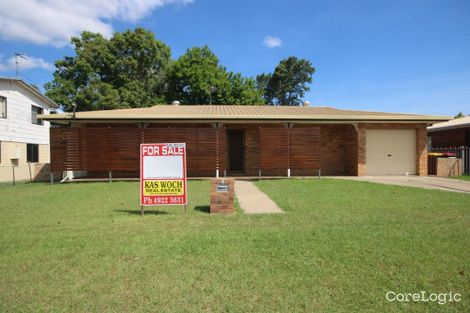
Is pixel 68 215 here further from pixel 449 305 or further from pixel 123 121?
pixel 123 121

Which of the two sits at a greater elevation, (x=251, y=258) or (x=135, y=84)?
(x=135, y=84)

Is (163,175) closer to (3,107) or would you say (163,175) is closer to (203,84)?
(3,107)

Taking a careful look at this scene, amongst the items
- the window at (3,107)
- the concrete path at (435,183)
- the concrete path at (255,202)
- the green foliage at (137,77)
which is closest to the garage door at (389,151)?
the concrete path at (435,183)

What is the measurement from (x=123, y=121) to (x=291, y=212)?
961 centimetres

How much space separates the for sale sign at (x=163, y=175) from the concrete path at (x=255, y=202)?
5.38 ft

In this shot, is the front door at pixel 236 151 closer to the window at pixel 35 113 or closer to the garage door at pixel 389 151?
the garage door at pixel 389 151

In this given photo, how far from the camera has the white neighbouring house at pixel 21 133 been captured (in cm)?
1413

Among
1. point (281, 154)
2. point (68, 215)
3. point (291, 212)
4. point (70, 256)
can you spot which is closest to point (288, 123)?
point (281, 154)

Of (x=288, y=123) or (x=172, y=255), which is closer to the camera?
(x=172, y=255)

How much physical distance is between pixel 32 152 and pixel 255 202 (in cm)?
1793

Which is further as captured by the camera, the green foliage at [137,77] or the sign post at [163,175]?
the green foliage at [137,77]

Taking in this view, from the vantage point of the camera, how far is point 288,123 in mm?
13633

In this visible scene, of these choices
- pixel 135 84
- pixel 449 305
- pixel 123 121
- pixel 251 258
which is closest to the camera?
pixel 449 305

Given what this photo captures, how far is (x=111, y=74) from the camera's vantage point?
3322 cm
